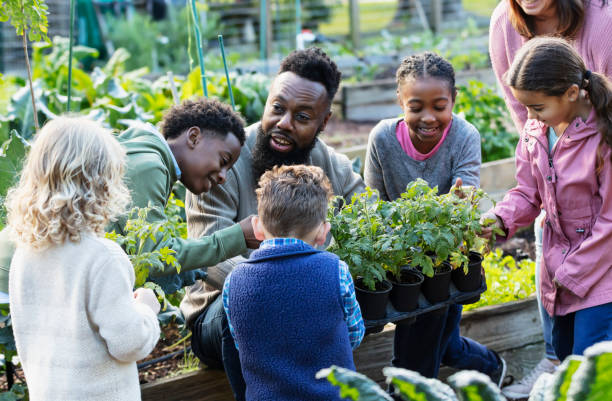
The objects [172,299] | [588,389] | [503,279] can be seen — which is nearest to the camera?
[588,389]

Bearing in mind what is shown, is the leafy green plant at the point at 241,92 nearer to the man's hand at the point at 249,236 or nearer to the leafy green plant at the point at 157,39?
the man's hand at the point at 249,236

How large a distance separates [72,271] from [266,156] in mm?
1372

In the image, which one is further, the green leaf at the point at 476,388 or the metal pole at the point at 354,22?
the metal pole at the point at 354,22

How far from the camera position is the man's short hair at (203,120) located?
296 centimetres

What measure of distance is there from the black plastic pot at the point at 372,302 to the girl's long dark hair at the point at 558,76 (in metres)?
0.95

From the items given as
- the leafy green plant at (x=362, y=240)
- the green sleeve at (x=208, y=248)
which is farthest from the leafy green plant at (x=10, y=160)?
the leafy green plant at (x=362, y=240)

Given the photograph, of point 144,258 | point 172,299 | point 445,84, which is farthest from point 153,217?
point 445,84

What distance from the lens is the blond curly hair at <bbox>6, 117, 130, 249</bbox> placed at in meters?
2.01

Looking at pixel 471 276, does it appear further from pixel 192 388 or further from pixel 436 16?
pixel 436 16

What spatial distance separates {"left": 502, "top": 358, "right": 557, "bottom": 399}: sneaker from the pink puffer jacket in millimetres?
652

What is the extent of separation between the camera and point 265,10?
8234 mm

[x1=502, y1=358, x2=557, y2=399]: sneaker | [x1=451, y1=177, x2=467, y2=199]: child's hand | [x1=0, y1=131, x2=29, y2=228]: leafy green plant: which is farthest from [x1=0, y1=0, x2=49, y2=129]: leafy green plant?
[x1=502, y1=358, x2=557, y2=399]: sneaker

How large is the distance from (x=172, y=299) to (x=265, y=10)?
5416mm

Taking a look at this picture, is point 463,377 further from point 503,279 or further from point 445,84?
point 503,279
